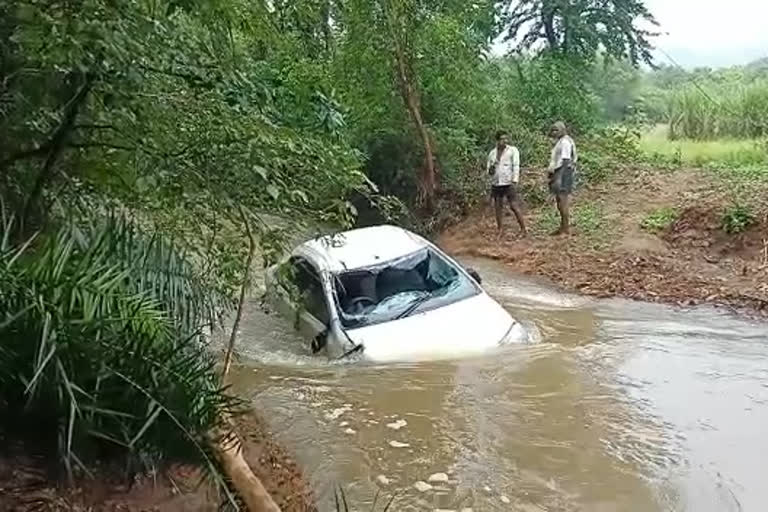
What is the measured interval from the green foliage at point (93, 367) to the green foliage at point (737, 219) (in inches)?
418

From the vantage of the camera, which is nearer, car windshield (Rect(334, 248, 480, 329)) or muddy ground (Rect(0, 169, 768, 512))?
muddy ground (Rect(0, 169, 768, 512))

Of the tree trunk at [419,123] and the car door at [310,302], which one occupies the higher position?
the tree trunk at [419,123]

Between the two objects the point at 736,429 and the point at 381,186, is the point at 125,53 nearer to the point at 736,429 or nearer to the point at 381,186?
the point at 736,429

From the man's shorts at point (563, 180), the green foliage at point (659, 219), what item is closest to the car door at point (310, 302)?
the man's shorts at point (563, 180)

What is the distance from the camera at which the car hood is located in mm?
8258

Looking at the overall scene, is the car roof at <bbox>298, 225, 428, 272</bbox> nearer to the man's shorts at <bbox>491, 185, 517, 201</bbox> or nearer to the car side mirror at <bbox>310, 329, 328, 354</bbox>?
the car side mirror at <bbox>310, 329, 328, 354</bbox>

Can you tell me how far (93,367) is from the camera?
13.6ft

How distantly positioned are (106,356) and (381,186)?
14.5m

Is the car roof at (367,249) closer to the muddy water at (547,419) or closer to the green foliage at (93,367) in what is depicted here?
the muddy water at (547,419)

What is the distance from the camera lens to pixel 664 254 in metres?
13.4

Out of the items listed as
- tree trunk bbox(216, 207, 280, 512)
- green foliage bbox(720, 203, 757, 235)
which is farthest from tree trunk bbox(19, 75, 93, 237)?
green foliage bbox(720, 203, 757, 235)

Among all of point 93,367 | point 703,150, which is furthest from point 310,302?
point 703,150

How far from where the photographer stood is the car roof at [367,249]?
8.98 m

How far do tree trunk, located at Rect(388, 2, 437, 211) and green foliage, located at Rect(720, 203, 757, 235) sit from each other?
543cm
